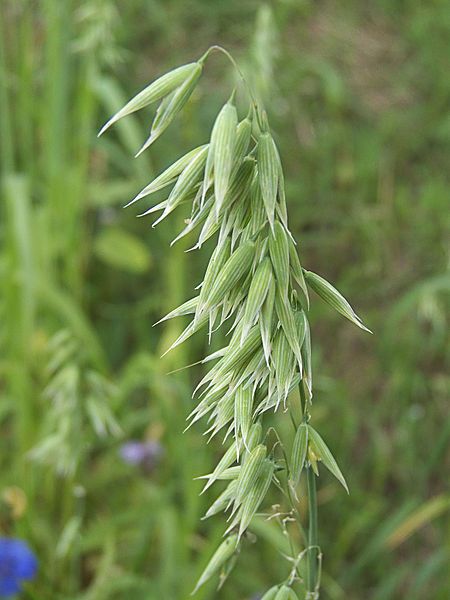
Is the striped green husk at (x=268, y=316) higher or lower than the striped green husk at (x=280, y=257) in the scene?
lower

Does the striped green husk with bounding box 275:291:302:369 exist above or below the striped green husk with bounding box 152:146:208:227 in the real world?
below

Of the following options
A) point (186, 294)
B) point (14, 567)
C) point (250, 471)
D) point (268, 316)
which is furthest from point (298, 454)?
point (186, 294)

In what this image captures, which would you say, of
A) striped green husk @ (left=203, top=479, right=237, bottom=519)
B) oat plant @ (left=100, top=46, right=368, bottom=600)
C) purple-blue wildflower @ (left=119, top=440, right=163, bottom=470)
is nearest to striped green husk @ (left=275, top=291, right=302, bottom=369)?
oat plant @ (left=100, top=46, right=368, bottom=600)

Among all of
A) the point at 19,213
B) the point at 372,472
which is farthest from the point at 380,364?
the point at 19,213

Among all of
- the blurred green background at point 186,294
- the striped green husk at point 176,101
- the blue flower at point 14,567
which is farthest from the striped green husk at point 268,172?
the blue flower at point 14,567

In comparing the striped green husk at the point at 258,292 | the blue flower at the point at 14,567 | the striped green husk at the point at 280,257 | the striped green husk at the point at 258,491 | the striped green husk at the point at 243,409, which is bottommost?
the blue flower at the point at 14,567

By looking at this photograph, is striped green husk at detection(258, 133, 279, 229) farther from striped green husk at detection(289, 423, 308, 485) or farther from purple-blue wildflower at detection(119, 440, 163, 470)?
purple-blue wildflower at detection(119, 440, 163, 470)

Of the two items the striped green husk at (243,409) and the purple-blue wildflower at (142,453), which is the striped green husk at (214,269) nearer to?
the striped green husk at (243,409)
